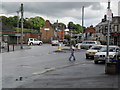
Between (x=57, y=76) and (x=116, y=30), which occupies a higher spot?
(x=116, y=30)

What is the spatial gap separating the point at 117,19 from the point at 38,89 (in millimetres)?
59788

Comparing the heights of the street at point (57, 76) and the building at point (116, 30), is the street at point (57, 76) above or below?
below

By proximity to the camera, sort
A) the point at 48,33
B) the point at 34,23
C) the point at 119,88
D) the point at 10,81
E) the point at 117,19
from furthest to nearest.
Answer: the point at 34,23
the point at 48,33
the point at 117,19
the point at 10,81
the point at 119,88

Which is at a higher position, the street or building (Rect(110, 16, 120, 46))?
→ building (Rect(110, 16, 120, 46))

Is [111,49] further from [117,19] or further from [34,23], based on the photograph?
[34,23]

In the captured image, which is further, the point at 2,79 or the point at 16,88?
the point at 2,79

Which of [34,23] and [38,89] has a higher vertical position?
[34,23]

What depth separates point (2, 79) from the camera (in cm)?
1199

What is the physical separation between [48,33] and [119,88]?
93.4 meters

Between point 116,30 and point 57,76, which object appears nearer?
point 57,76

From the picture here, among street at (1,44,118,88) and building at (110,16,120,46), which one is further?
building at (110,16,120,46)

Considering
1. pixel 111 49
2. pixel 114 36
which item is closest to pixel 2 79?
pixel 111 49

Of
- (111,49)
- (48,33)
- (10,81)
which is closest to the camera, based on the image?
(10,81)

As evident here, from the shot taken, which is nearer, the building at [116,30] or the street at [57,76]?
the street at [57,76]
